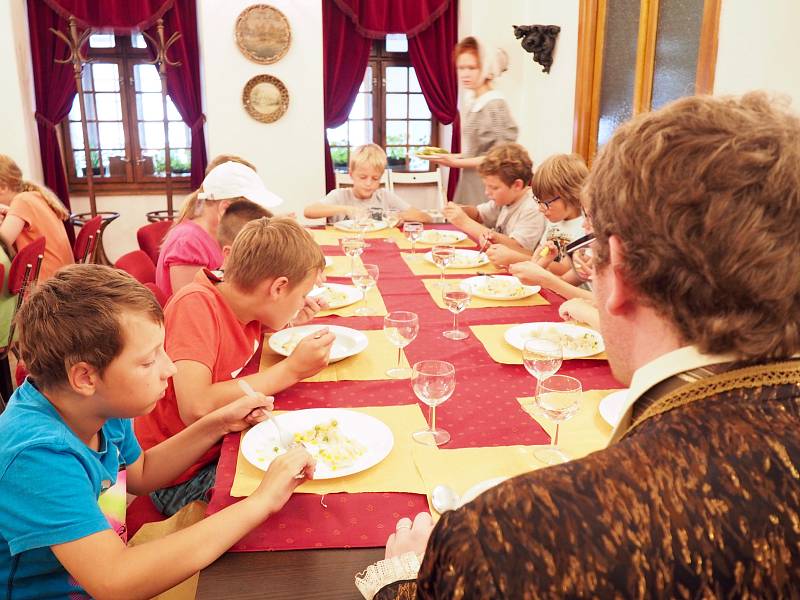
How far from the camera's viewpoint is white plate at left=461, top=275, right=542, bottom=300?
8.27 ft

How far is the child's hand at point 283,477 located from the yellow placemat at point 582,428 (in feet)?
1.75

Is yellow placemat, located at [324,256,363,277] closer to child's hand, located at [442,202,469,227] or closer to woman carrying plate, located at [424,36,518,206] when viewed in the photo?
child's hand, located at [442,202,469,227]

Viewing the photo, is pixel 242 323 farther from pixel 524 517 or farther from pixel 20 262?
pixel 20 262

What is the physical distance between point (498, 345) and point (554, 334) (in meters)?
0.19

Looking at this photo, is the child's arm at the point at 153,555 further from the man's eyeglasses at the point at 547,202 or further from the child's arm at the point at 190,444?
the man's eyeglasses at the point at 547,202

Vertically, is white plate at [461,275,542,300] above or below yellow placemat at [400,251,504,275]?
above

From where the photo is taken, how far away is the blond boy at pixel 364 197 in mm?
4230

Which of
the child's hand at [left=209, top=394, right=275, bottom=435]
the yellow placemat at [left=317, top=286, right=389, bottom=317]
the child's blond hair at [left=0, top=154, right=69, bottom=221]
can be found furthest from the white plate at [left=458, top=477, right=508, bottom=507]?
the child's blond hair at [left=0, top=154, right=69, bottom=221]

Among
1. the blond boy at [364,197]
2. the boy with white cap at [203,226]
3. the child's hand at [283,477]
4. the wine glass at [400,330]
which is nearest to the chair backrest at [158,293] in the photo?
the boy with white cap at [203,226]

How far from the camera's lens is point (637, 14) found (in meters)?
4.22

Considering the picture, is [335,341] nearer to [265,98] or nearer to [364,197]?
[364,197]

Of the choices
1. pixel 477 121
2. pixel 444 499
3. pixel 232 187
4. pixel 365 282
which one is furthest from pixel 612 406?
pixel 477 121

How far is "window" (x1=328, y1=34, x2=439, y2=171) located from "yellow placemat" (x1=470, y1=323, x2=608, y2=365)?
15.6ft

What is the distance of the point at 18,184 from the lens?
4.08 meters
